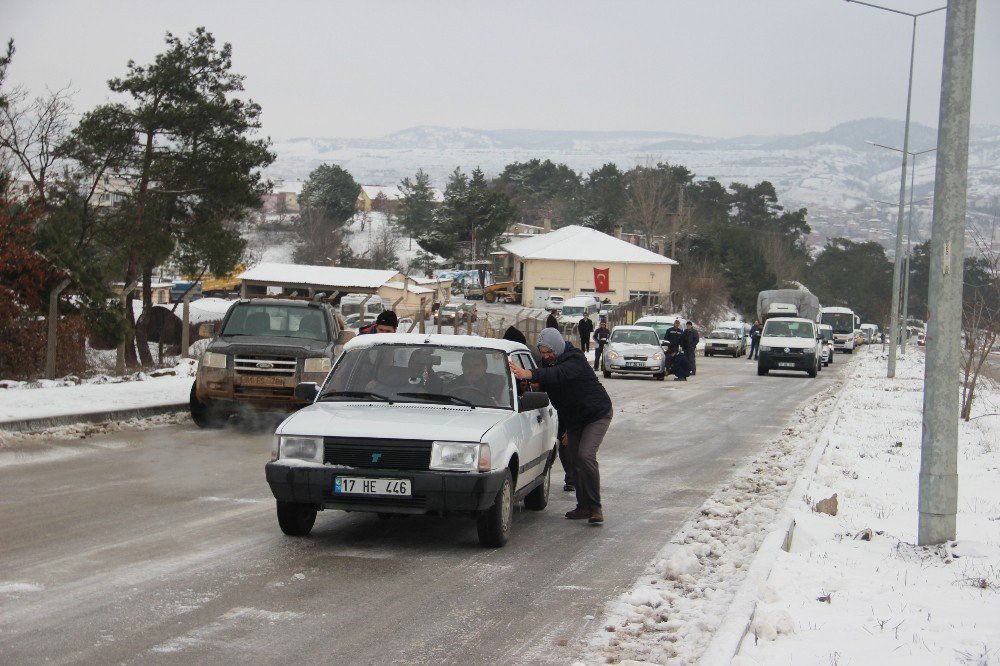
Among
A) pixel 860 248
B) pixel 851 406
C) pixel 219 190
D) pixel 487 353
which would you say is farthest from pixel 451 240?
pixel 487 353

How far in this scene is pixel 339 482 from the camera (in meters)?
8.25

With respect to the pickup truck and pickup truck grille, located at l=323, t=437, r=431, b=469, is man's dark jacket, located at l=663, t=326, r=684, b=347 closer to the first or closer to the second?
the pickup truck

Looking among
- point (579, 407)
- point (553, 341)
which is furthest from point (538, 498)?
point (553, 341)

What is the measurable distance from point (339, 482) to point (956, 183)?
16.1 feet

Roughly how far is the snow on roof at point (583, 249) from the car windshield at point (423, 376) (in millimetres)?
84282

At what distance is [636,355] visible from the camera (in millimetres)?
33969

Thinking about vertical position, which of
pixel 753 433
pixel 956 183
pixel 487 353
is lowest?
pixel 753 433

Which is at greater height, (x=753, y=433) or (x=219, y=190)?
(x=219, y=190)

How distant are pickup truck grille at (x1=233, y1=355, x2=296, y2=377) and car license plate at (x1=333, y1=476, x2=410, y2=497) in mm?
8530

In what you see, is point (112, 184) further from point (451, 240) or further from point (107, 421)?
point (451, 240)

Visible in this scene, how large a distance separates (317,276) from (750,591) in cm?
6853

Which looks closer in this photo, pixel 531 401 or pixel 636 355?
pixel 531 401

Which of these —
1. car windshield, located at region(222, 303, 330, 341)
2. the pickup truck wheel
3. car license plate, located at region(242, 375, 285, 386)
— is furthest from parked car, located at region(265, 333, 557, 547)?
car windshield, located at region(222, 303, 330, 341)

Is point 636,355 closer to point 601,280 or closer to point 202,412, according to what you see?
point 202,412
